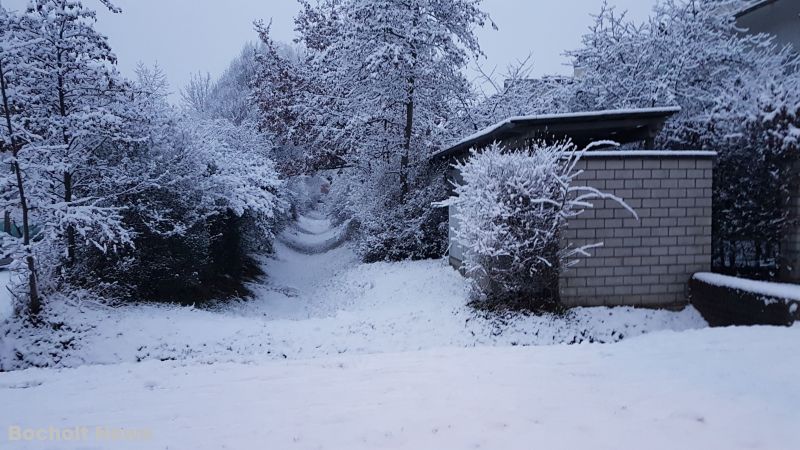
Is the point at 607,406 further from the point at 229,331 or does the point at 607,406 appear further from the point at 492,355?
the point at 229,331

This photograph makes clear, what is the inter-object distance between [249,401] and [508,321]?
4.08m

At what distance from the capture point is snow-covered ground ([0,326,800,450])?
11.3 ft

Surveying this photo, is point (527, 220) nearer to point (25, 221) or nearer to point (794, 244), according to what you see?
point (794, 244)

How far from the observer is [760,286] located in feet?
21.2

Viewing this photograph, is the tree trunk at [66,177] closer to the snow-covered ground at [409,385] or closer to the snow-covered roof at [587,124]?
the snow-covered ground at [409,385]

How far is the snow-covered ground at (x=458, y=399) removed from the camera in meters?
3.43

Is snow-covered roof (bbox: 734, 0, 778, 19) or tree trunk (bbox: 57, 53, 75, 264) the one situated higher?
snow-covered roof (bbox: 734, 0, 778, 19)

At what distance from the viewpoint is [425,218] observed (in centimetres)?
1395

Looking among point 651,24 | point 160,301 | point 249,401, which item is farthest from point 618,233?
point 160,301

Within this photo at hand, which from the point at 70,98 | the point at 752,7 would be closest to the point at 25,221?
the point at 70,98

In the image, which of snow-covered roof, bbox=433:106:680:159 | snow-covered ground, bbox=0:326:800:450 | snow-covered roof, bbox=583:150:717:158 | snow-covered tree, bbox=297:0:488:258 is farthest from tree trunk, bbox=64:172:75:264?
snow-covered roof, bbox=583:150:717:158

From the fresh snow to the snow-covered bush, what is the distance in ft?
4.79

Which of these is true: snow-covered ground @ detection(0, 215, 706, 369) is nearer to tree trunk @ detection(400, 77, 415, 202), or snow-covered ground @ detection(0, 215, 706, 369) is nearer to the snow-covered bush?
the snow-covered bush

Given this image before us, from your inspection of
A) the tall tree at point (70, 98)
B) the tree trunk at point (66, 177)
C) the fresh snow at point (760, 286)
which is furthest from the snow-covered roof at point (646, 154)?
the tree trunk at point (66, 177)
